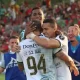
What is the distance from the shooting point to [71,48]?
7.61m

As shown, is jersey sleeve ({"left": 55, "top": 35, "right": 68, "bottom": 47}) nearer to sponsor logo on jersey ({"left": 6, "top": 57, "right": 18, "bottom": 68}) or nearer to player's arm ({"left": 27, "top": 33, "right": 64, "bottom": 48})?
player's arm ({"left": 27, "top": 33, "right": 64, "bottom": 48})

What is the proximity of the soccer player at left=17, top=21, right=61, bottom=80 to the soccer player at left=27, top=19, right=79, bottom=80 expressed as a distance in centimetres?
9

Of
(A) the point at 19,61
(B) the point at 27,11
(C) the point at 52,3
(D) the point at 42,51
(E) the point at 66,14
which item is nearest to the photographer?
(D) the point at 42,51

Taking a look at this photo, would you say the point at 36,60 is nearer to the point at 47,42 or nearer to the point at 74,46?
the point at 47,42

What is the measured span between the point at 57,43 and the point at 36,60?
38 centimetres

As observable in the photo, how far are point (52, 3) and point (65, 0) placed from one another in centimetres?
141

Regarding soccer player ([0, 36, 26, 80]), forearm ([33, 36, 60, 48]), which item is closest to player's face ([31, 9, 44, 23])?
soccer player ([0, 36, 26, 80])

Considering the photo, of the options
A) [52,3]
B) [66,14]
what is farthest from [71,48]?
[52,3]

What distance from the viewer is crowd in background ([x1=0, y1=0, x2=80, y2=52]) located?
2303 centimetres

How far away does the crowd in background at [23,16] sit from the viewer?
23031 millimetres

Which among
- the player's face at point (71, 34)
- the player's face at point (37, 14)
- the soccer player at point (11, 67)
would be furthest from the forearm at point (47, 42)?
the player's face at point (71, 34)

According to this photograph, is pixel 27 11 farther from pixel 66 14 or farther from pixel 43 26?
pixel 43 26

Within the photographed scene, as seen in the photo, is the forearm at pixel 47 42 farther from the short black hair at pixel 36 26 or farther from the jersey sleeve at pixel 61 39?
the short black hair at pixel 36 26

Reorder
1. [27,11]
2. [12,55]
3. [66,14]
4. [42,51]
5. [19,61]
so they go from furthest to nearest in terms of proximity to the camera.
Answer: [27,11] → [66,14] → [12,55] → [19,61] → [42,51]
